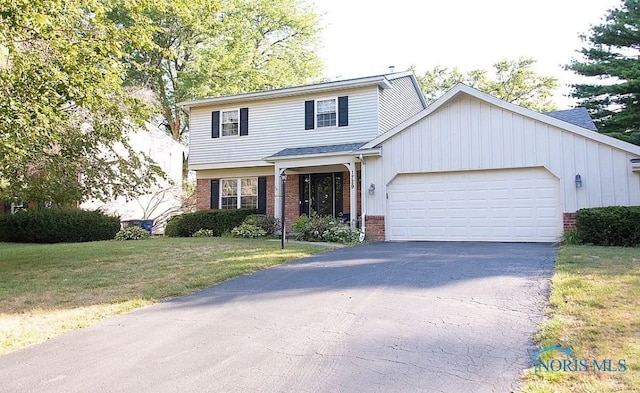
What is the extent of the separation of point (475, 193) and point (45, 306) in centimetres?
1058

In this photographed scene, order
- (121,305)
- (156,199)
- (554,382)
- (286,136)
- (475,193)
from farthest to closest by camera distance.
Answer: (156,199)
(286,136)
(475,193)
(121,305)
(554,382)

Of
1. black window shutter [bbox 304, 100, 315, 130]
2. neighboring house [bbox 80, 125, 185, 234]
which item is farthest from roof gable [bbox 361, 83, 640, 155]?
neighboring house [bbox 80, 125, 185, 234]

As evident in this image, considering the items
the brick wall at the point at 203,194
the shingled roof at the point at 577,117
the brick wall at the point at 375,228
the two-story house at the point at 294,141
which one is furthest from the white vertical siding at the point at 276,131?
the shingled roof at the point at 577,117

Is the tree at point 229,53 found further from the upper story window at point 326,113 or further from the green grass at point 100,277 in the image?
the green grass at point 100,277

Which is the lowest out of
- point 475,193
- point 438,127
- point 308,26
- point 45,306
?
point 45,306

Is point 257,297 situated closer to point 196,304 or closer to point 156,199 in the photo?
point 196,304

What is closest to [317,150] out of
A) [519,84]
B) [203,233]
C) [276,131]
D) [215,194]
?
[276,131]

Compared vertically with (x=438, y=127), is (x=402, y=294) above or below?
below

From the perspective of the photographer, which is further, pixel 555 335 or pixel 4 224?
pixel 4 224

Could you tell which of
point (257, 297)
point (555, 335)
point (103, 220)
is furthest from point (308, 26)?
point (555, 335)

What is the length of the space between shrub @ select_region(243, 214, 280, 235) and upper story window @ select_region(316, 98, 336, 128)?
3830mm

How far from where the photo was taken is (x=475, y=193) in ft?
41.1

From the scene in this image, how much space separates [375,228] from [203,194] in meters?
8.13

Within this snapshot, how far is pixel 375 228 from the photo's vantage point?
1348cm
